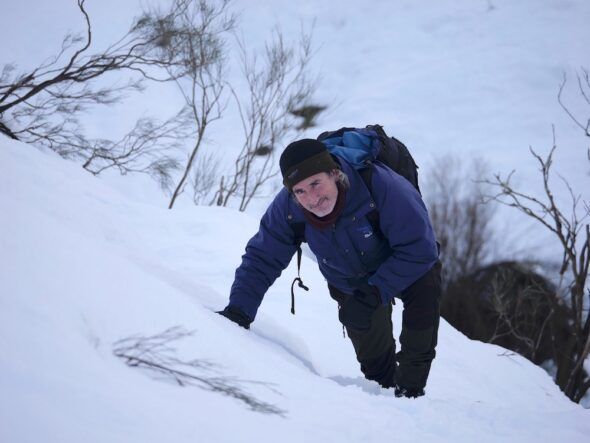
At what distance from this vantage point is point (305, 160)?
1.81 meters

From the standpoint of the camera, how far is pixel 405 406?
1499 millimetres

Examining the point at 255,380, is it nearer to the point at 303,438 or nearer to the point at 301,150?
the point at 303,438

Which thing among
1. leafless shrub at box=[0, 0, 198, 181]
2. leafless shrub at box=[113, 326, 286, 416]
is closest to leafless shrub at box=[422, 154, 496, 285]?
leafless shrub at box=[0, 0, 198, 181]

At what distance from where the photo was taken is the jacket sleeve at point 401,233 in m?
1.85

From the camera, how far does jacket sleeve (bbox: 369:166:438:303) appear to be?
1849 mm

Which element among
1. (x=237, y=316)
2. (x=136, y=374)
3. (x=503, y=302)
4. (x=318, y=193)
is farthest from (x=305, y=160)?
(x=503, y=302)

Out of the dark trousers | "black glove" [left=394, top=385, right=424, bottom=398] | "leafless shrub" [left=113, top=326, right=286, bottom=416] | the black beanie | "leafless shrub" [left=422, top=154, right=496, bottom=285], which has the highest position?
"leafless shrub" [left=422, top=154, right=496, bottom=285]

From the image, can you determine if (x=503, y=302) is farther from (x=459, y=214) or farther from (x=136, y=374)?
(x=136, y=374)

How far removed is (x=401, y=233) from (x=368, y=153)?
368 millimetres

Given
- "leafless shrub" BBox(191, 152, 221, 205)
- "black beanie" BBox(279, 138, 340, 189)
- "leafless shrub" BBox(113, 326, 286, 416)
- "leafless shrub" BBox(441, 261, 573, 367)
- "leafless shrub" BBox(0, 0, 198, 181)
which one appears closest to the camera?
"leafless shrub" BBox(113, 326, 286, 416)

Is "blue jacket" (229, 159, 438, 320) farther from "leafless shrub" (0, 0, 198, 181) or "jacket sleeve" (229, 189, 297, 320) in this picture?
"leafless shrub" (0, 0, 198, 181)

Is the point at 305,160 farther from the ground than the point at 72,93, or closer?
closer

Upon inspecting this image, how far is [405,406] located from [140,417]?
0.94m

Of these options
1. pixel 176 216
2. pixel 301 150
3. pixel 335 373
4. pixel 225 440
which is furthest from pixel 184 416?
pixel 176 216
